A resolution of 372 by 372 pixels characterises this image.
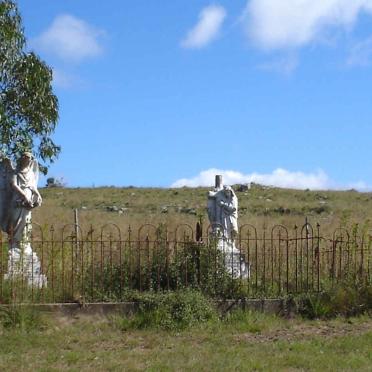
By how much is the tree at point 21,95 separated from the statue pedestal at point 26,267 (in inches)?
113

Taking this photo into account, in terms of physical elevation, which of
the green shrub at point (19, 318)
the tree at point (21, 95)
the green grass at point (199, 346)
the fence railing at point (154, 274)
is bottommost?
the green grass at point (199, 346)

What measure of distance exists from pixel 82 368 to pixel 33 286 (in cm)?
317

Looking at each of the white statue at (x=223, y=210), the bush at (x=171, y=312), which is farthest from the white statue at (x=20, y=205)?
the white statue at (x=223, y=210)

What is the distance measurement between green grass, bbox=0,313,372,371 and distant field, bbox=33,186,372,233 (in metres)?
13.3

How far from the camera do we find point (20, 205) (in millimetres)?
12023

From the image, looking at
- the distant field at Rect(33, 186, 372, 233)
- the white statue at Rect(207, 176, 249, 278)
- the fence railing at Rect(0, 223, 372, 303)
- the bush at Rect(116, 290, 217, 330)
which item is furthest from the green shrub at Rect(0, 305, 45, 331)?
the distant field at Rect(33, 186, 372, 233)

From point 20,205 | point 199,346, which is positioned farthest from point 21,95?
point 199,346

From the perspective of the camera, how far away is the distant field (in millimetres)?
27859

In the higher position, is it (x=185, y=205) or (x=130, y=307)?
(x=185, y=205)

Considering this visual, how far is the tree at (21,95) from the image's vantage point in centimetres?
1320

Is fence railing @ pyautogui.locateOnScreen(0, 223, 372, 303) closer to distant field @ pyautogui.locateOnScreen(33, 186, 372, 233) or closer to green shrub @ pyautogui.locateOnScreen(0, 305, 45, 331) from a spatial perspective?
green shrub @ pyautogui.locateOnScreen(0, 305, 45, 331)

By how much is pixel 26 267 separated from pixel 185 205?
2598 cm

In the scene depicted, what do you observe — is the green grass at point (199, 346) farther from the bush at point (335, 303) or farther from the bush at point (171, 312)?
the bush at point (335, 303)

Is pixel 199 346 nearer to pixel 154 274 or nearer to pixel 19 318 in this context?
pixel 154 274
